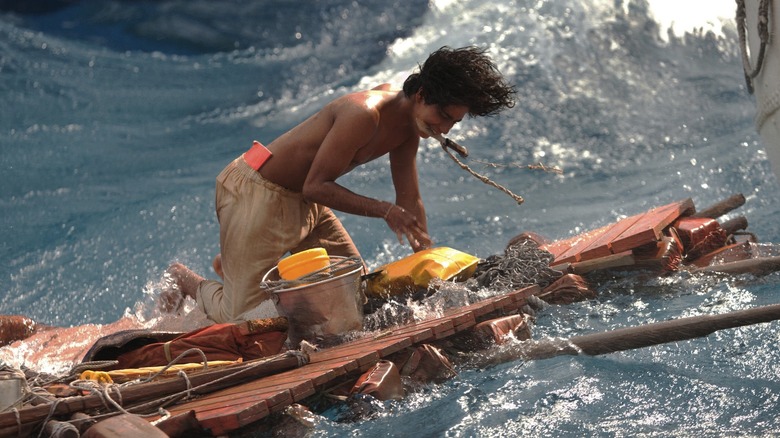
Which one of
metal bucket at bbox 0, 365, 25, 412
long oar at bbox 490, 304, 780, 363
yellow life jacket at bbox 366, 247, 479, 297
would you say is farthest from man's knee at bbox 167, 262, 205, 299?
metal bucket at bbox 0, 365, 25, 412

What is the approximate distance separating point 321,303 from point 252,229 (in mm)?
917

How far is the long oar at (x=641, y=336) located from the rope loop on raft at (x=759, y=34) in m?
1.74

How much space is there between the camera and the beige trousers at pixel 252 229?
5.37 metres

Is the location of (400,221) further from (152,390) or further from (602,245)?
(152,390)

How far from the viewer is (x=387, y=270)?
214 inches

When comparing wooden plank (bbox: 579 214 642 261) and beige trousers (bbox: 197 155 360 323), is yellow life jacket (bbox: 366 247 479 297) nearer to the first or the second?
beige trousers (bbox: 197 155 360 323)

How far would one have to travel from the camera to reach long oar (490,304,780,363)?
12.9 feet

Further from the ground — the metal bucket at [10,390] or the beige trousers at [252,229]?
the beige trousers at [252,229]

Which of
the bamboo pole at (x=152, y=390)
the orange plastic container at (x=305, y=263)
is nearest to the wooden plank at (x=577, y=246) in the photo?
the orange plastic container at (x=305, y=263)

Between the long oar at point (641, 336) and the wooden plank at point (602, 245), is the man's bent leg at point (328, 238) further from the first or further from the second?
the long oar at point (641, 336)

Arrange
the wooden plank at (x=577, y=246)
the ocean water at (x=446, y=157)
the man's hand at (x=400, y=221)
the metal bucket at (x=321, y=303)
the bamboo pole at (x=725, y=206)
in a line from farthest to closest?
the bamboo pole at (x=725, y=206) → the wooden plank at (x=577, y=246) → the man's hand at (x=400, y=221) → the metal bucket at (x=321, y=303) → the ocean water at (x=446, y=157)

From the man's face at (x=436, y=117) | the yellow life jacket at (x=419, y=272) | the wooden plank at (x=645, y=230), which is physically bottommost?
the wooden plank at (x=645, y=230)

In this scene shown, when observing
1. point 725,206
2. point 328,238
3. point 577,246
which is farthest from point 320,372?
point 725,206

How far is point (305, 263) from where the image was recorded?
464cm
